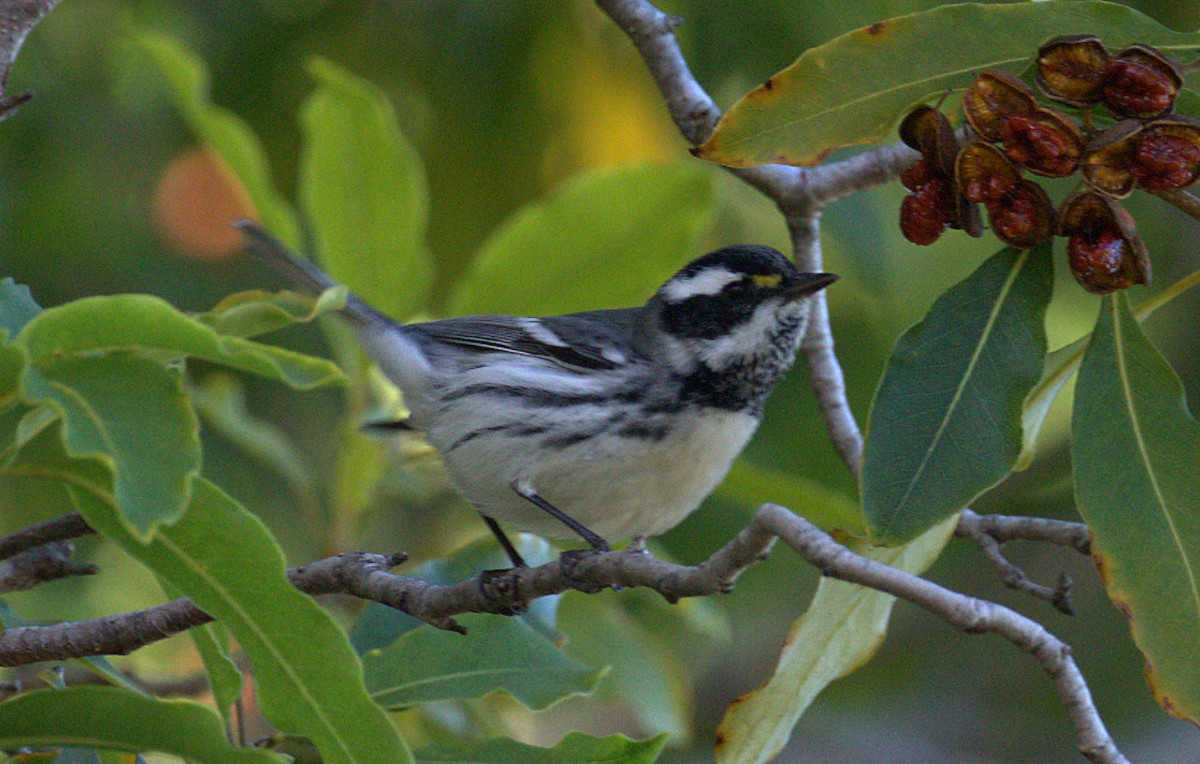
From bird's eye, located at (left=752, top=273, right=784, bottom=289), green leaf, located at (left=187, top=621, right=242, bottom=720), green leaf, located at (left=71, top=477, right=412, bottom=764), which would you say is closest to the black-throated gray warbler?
bird's eye, located at (left=752, top=273, right=784, bottom=289)

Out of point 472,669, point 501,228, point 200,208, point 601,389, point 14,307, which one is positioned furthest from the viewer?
point 200,208

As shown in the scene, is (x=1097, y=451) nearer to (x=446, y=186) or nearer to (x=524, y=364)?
(x=524, y=364)

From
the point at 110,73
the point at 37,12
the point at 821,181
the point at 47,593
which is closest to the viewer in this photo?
the point at 37,12

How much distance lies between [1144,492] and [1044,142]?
509 millimetres

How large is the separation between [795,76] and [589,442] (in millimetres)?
1132

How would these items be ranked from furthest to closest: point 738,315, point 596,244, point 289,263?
point 596,244 < point 289,263 < point 738,315

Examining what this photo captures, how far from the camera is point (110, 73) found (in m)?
4.39

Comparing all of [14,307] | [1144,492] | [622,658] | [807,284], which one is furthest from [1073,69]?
[622,658]

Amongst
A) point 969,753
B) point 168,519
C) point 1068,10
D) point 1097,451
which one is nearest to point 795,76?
point 1068,10

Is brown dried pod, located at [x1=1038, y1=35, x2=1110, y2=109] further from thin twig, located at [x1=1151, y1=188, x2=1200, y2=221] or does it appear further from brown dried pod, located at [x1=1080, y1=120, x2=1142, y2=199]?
thin twig, located at [x1=1151, y1=188, x2=1200, y2=221]

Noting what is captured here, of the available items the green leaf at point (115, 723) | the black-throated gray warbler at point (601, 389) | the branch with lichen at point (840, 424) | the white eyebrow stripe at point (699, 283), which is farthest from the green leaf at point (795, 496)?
the green leaf at point (115, 723)

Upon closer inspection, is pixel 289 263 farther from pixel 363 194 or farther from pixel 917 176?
pixel 917 176

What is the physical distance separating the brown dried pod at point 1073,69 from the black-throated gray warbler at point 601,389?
3.03 feet

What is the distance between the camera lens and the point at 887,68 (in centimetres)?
183
